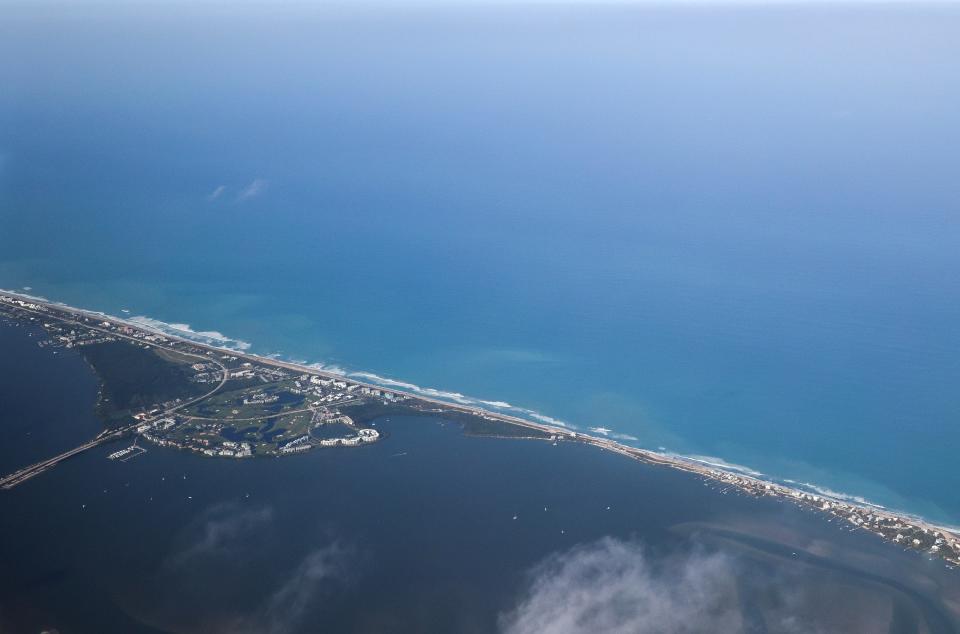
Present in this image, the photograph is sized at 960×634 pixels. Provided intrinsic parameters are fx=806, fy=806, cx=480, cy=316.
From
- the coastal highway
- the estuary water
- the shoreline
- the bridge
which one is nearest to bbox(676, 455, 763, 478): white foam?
the shoreline

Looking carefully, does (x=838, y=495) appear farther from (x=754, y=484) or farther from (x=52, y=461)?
(x=52, y=461)

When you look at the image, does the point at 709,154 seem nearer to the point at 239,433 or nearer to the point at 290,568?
the point at 239,433

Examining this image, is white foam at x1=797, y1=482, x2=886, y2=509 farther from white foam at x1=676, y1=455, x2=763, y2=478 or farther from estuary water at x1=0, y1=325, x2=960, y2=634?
estuary water at x1=0, y1=325, x2=960, y2=634

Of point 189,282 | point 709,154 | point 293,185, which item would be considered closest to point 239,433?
point 189,282

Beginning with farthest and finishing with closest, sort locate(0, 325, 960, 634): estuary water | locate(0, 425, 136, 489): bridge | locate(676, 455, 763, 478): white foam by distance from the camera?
locate(676, 455, 763, 478): white foam → locate(0, 425, 136, 489): bridge → locate(0, 325, 960, 634): estuary water

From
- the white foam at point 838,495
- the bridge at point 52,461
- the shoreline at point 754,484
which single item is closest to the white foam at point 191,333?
the shoreline at point 754,484

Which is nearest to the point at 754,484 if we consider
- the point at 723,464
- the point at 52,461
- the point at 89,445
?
the point at 723,464
